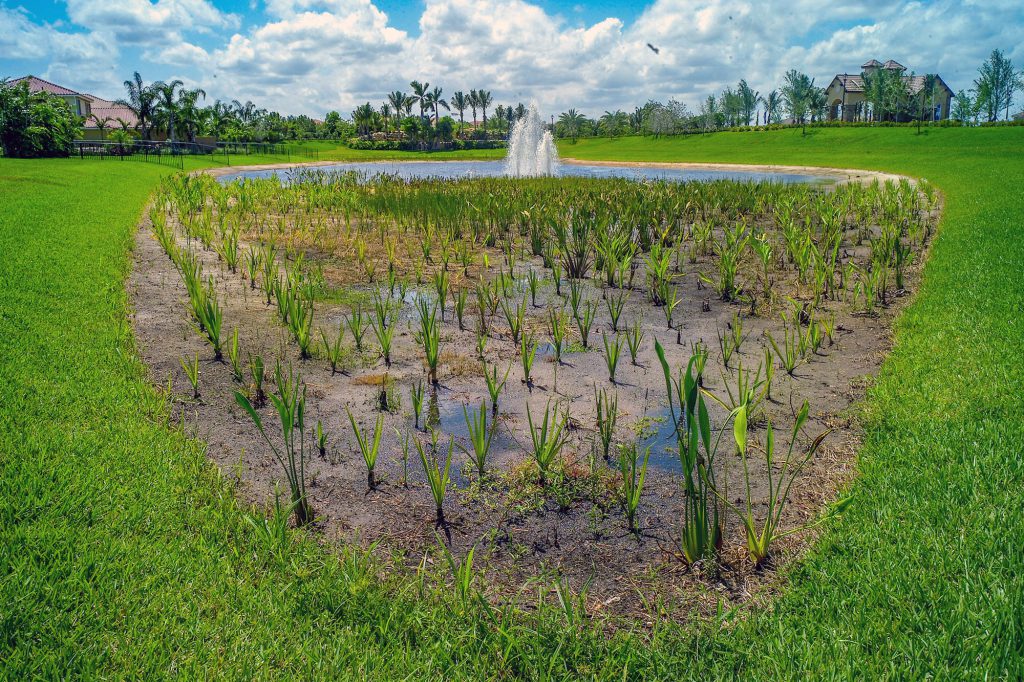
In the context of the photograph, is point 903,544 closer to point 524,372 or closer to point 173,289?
point 524,372

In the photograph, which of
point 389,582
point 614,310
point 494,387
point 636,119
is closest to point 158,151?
point 614,310

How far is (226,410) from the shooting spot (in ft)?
13.0

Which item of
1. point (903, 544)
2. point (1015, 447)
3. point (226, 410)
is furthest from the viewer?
point (226, 410)

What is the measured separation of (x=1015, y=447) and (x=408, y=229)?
30.7 ft

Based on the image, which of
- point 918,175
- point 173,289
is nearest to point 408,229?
point 173,289

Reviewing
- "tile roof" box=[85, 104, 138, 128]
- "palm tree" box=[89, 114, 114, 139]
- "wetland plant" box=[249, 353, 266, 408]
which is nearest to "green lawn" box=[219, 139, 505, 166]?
"tile roof" box=[85, 104, 138, 128]

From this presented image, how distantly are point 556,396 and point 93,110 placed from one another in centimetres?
6962

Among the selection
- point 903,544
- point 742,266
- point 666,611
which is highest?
point 742,266

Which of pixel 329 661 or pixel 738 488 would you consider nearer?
pixel 329 661

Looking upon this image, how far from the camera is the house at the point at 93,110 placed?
52.1 m

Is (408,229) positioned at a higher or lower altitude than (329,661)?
higher

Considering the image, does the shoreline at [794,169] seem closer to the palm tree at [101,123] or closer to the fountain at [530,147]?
Answer: the fountain at [530,147]

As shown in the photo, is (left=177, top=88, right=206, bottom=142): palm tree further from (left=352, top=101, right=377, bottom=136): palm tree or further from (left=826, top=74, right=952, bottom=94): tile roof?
(left=826, top=74, right=952, bottom=94): tile roof

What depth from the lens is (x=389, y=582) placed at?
2.43 metres
